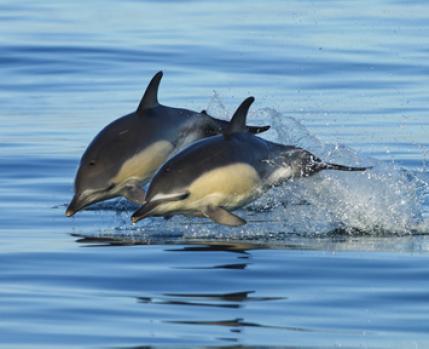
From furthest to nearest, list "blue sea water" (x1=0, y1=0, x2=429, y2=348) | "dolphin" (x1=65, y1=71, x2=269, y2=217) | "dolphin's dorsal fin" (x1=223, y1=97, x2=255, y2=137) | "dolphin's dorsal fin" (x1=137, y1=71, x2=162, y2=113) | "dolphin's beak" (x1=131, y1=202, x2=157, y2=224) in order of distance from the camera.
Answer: "dolphin's dorsal fin" (x1=137, y1=71, x2=162, y2=113), "dolphin" (x1=65, y1=71, x2=269, y2=217), "dolphin's dorsal fin" (x1=223, y1=97, x2=255, y2=137), "dolphin's beak" (x1=131, y1=202, x2=157, y2=224), "blue sea water" (x1=0, y1=0, x2=429, y2=348)

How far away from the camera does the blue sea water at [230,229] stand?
7816mm

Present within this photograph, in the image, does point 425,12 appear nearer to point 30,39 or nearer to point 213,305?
point 30,39

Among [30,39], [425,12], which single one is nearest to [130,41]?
[30,39]

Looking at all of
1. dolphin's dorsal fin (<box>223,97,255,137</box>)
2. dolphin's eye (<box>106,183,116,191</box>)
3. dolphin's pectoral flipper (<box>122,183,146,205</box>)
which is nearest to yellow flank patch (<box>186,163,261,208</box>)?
dolphin's dorsal fin (<box>223,97,255,137</box>)

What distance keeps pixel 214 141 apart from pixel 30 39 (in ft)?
47.7

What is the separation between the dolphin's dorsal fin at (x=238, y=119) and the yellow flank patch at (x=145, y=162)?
592 millimetres

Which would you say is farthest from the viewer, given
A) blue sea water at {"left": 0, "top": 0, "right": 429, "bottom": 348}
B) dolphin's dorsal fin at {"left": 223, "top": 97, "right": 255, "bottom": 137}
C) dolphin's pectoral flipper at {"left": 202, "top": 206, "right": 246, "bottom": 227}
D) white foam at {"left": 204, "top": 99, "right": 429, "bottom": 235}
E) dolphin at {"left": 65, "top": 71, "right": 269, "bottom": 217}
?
white foam at {"left": 204, "top": 99, "right": 429, "bottom": 235}

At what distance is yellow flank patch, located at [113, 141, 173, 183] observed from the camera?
10.2m

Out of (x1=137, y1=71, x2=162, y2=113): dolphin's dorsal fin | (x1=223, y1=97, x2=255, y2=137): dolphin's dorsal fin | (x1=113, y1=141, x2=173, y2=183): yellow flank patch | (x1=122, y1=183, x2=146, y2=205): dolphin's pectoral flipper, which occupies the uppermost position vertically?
(x1=137, y1=71, x2=162, y2=113): dolphin's dorsal fin

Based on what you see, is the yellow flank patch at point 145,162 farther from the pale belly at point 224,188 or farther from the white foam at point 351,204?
the white foam at point 351,204

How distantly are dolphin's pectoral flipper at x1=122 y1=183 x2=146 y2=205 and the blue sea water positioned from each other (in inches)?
10.5

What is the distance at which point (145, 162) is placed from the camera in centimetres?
1034

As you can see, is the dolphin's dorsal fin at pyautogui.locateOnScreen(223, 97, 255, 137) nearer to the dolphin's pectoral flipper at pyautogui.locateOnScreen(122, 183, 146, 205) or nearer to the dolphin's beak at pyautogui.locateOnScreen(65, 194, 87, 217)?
the dolphin's pectoral flipper at pyautogui.locateOnScreen(122, 183, 146, 205)

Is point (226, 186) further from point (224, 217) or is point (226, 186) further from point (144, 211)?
point (144, 211)
